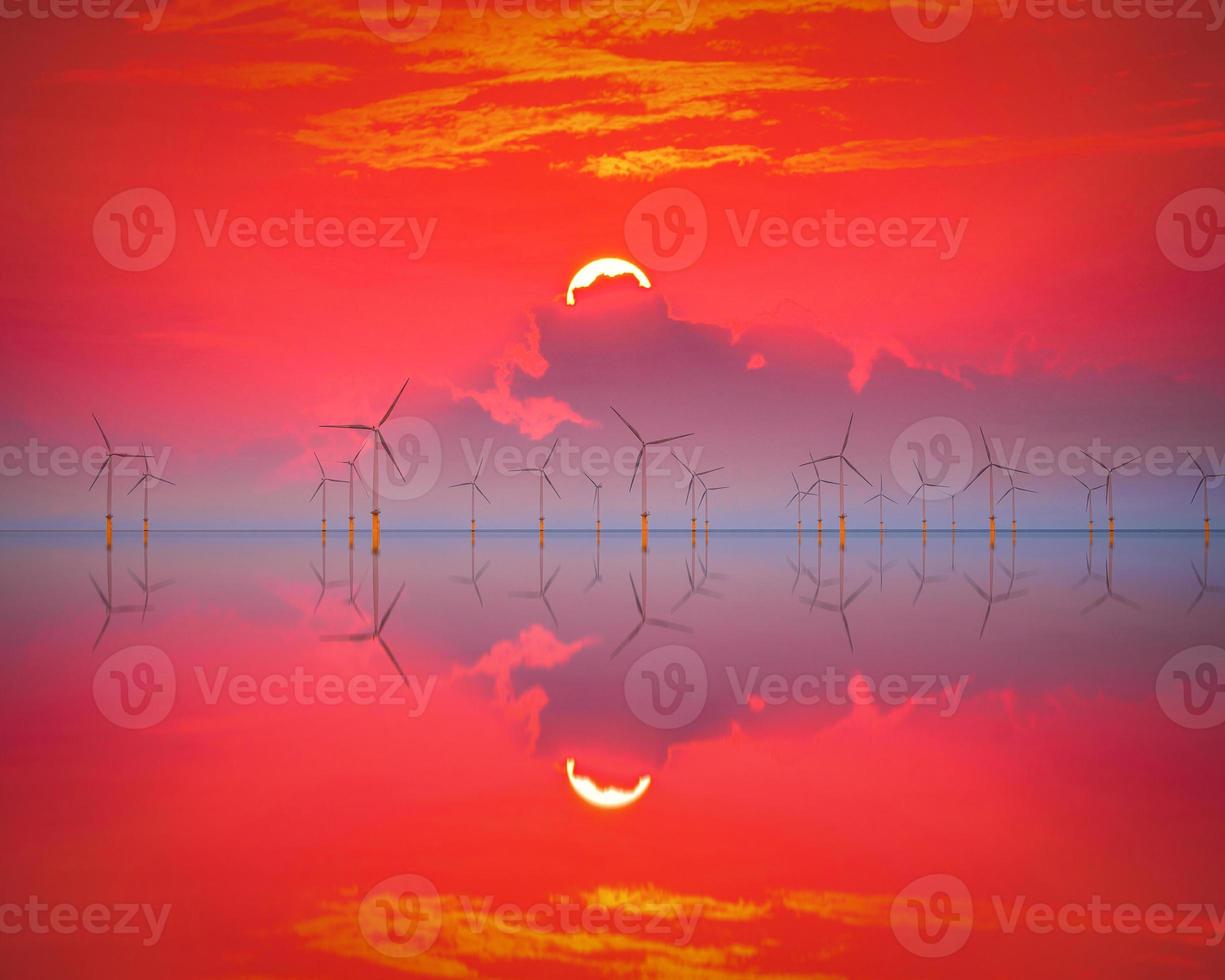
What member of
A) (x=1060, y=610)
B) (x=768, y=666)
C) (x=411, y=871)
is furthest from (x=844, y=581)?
(x=411, y=871)

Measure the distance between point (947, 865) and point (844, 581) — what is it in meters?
37.7
